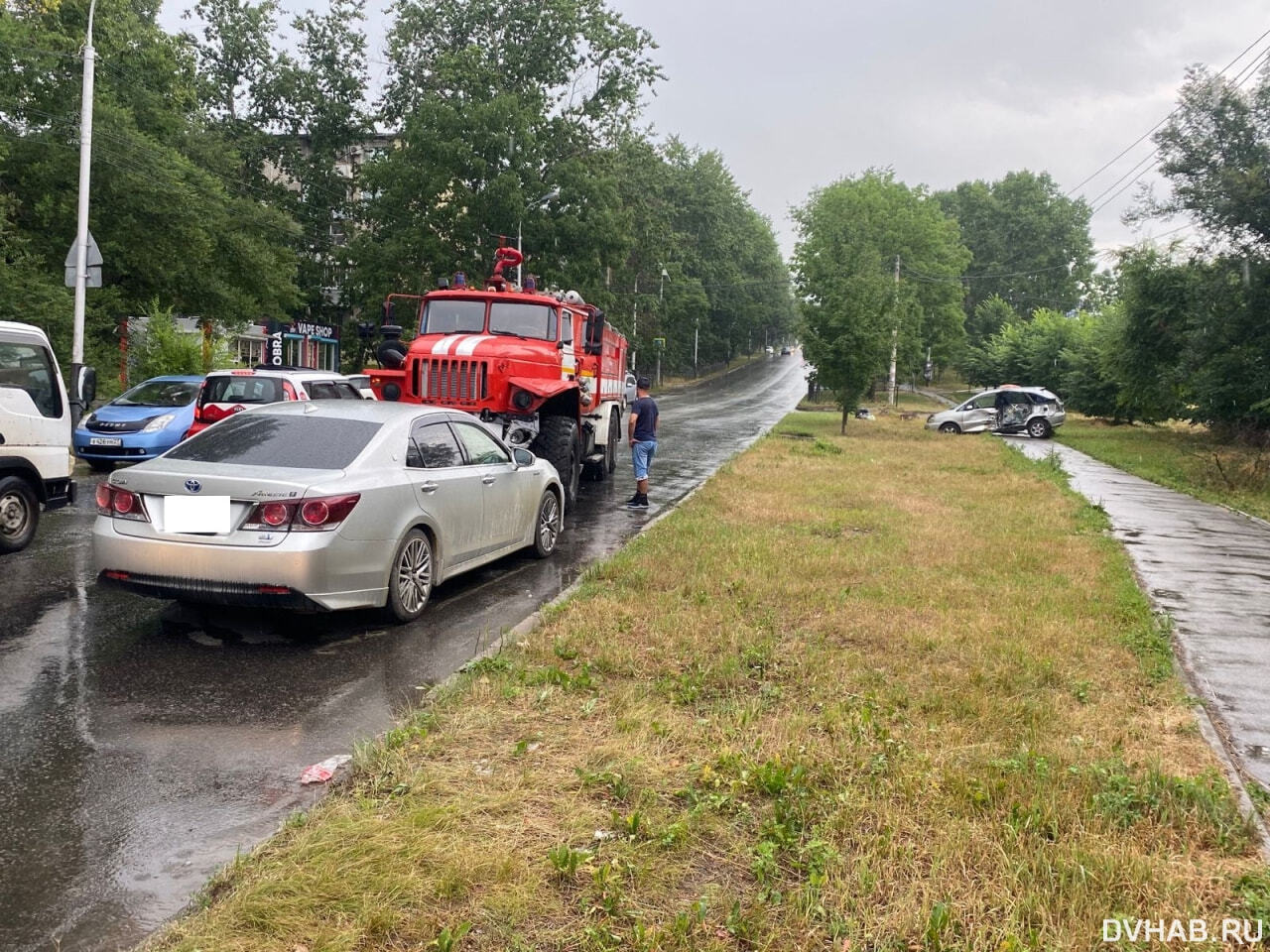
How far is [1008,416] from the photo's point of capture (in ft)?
113

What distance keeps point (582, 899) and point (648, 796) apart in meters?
0.80

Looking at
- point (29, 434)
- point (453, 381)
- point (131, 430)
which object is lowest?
point (131, 430)

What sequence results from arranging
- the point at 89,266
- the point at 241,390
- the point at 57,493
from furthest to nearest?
the point at 89,266 < the point at 241,390 < the point at 57,493

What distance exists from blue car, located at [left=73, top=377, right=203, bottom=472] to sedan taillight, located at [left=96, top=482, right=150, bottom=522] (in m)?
9.31

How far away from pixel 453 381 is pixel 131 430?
22.3 ft

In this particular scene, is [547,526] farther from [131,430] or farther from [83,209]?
[83,209]

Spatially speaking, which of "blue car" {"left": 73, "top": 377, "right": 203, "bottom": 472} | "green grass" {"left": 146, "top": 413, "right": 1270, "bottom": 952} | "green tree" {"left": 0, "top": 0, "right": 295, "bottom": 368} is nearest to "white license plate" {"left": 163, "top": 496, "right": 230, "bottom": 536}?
"green grass" {"left": 146, "top": 413, "right": 1270, "bottom": 952}

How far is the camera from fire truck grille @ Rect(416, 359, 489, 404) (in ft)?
37.6

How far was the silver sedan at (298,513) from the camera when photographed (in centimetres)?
575

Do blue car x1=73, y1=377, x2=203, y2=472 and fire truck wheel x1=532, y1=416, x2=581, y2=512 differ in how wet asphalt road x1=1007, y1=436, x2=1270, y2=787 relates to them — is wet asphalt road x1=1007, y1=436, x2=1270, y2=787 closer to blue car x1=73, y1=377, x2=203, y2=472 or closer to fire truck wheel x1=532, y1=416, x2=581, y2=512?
fire truck wheel x1=532, y1=416, x2=581, y2=512

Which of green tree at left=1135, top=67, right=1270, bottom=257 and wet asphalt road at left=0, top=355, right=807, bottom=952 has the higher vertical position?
green tree at left=1135, top=67, right=1270, bottom=257

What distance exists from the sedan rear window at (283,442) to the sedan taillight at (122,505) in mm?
429

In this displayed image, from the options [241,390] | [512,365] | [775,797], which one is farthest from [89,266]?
[775,797]

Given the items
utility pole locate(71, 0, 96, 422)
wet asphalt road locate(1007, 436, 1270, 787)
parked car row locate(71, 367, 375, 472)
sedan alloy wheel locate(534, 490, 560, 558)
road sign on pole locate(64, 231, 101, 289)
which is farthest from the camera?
road sign on pole locate(64, 231, 101, 289)
